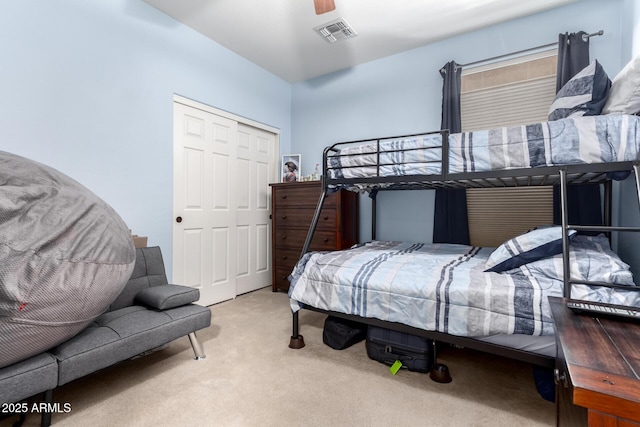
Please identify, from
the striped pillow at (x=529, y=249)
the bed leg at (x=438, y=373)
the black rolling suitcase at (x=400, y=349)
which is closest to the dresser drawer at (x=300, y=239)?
the black rolling suitcase at (x=400, y=349)

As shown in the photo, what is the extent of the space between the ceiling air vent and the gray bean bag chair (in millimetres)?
2550

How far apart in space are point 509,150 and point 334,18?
2.04 m

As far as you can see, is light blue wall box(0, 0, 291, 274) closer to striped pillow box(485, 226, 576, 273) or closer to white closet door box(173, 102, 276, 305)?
white closet door box(173, 102, 276, 305)

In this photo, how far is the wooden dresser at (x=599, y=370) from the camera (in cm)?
58

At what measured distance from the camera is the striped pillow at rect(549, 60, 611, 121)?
1.90m

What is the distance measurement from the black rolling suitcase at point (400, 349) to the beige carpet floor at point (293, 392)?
2.4 inches

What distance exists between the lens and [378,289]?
1.90 m

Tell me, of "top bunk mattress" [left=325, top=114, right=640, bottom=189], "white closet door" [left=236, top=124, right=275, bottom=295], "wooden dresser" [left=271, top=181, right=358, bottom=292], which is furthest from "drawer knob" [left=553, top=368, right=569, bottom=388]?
"white closet door" [left=236, top=124, right=275, bottom=295]

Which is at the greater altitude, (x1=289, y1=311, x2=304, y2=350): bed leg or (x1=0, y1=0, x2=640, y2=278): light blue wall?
(x1=0, y1=0, x2=640, y2=278): light blue wall

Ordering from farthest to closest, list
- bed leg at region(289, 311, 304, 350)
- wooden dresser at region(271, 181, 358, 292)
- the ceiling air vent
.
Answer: wooden dresser at region(271, 181, 358, 292)
the ceiling air vent
bed leg at region(289, 311, 304, 350)

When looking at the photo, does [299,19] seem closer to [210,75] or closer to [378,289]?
[210,75]

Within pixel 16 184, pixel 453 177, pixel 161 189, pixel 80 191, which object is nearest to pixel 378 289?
pixel 453 177

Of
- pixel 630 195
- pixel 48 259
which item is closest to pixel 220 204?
pixel 48 259

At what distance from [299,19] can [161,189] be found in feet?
6.78
